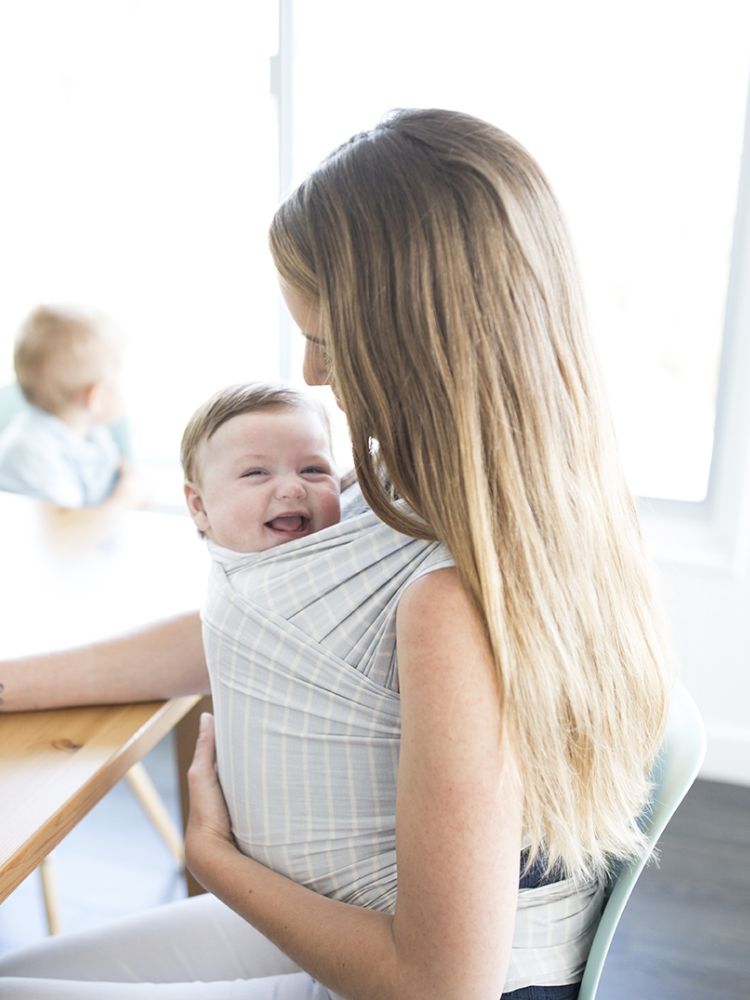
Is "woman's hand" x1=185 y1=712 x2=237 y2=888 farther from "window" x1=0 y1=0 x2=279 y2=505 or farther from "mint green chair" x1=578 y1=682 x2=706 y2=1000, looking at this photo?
"window" x1=0 y1=0 x2=279 y2=505

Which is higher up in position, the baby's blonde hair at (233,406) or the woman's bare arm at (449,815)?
the baby's blonde hair at (233,406)

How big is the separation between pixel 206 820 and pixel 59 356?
177 centimetres

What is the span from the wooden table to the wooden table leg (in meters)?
0.12

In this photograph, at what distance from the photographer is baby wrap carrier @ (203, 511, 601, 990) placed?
0.88 metres

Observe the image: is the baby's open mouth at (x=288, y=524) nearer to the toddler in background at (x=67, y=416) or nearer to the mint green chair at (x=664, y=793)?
the mint green chair at (x=664, y=793)

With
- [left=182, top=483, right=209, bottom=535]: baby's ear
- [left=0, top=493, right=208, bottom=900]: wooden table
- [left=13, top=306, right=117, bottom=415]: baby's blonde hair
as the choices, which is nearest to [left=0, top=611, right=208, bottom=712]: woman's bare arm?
[left=0, top=493, right=208, bottom=900]: wooden table

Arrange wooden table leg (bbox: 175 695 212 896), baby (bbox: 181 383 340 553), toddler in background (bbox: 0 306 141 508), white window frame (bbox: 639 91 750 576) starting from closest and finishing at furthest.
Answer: baby (bbox: 181 383 340 553) → wooden table leg (bbox: 175 695 212 896) → white window frame (bbox: 639 91 750 576) → toddler in background (bbox: 0 306 141 508)

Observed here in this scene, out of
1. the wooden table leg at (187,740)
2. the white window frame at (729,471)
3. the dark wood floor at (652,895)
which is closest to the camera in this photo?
the wooden table leg at (187,740)

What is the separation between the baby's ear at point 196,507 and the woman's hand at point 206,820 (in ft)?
0.77

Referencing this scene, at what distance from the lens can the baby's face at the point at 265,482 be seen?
3.57ft

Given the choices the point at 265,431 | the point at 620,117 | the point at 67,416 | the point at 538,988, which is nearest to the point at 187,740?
the point at 265,431

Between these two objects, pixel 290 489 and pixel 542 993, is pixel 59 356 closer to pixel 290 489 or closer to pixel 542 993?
pixel 290 489

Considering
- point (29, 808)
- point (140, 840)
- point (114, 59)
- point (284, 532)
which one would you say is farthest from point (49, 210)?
point (29, 808)

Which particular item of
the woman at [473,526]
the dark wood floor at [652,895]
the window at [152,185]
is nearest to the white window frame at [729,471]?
the dark wood floor at [652,895]
